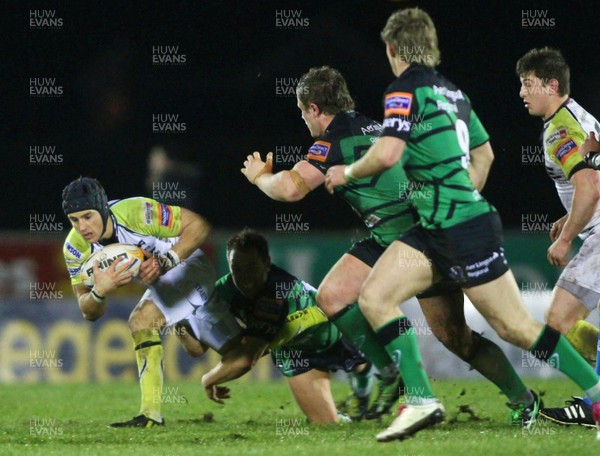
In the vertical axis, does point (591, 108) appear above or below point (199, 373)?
above

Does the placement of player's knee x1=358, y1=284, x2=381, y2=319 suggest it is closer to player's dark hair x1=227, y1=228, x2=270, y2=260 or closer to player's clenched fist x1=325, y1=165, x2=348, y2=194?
player's clenched fist x1=325, y1=165, x2=348, y2=194

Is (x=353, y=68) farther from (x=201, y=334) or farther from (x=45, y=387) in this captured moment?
(x=201, y=334)

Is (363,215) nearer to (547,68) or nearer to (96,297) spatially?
(547,68)

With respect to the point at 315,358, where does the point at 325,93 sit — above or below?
above

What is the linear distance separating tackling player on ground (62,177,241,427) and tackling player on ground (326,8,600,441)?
216 cm

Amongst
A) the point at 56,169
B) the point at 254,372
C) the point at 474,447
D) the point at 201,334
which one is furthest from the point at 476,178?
the point at 56,169

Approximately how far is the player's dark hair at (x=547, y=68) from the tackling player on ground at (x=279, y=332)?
7.32ft

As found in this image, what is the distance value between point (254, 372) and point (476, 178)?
5.92 meters

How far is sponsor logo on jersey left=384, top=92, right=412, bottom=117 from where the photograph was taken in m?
5.57

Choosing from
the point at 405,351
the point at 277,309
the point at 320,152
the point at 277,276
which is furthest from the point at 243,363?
the point at 405,351

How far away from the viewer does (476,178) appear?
21.0ft

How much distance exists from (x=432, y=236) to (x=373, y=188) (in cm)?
113

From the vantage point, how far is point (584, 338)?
24.6ft

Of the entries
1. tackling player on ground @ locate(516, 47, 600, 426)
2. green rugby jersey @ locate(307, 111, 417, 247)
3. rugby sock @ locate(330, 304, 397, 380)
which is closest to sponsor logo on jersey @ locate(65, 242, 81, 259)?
green rugby jersey @ locate(307, 111, 417, 247)
